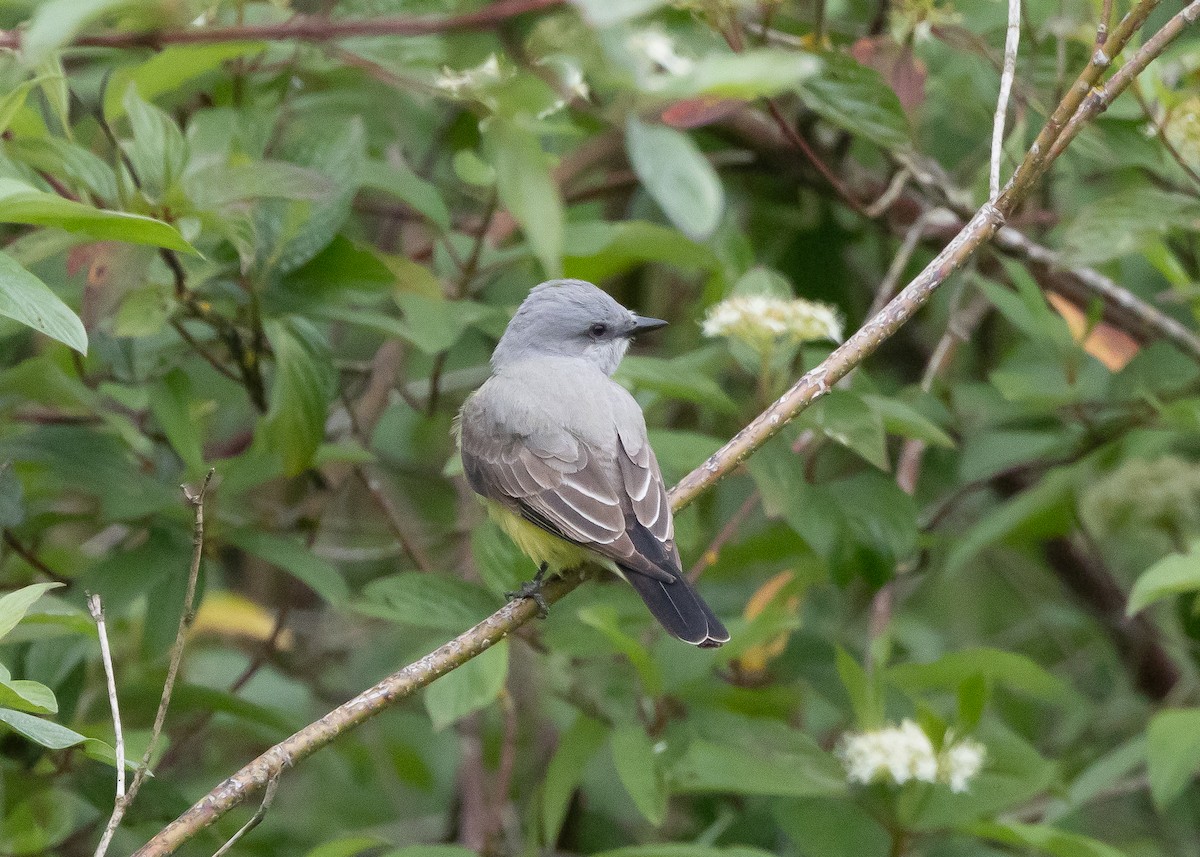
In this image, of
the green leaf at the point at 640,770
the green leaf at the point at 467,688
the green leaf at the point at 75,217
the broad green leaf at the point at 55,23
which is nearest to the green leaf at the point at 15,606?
the green leaf at the point at 75,217

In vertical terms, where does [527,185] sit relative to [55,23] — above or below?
below

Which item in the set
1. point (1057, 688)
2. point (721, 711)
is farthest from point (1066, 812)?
point (721, 711)

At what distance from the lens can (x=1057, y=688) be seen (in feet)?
13.1

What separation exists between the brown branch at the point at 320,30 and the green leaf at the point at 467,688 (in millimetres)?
1378

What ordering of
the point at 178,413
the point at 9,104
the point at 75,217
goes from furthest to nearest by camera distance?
the point at 178,413 < the point at 9,104 < the point at 75,217

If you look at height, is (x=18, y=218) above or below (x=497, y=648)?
above

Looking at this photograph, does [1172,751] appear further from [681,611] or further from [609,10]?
[609,10]

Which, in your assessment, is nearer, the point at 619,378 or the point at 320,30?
the point at 320,30

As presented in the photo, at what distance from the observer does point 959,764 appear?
3.40 m

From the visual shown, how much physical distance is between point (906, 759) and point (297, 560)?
5.51 feet

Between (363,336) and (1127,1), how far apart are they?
313cm

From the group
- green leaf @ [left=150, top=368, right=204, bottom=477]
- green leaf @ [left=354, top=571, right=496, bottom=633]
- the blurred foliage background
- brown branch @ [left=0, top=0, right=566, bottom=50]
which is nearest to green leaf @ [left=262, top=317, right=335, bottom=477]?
the blurred foliage background

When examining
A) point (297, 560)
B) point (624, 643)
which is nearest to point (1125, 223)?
point (624, 643)

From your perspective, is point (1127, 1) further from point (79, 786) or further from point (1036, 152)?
point (79, 786)
